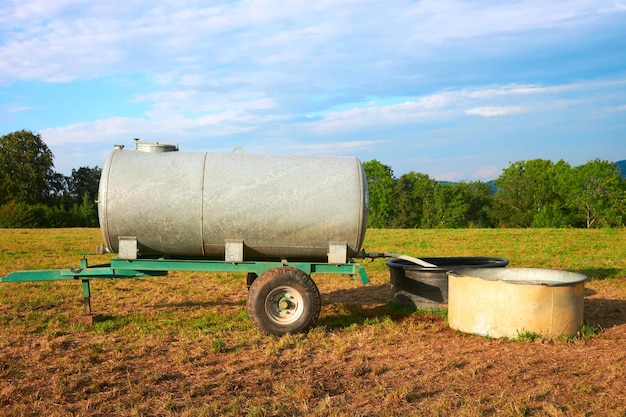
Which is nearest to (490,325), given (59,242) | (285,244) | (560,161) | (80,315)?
(285,244)

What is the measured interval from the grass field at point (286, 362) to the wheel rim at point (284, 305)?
36cm

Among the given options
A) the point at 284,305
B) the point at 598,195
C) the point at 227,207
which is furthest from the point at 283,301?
the point at 598,195

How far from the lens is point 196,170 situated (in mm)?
8242

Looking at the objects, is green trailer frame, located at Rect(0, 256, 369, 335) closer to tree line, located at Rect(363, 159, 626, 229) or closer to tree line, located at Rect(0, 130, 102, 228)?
tree line, located at Rect(0, 130, 102, 228)

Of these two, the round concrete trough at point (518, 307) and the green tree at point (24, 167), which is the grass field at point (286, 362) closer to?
the round concrete trough at point (518, 307)

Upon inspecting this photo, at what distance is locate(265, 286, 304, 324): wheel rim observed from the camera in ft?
26.0

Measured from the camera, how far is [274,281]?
7.84 m

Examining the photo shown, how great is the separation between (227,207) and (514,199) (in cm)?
7072

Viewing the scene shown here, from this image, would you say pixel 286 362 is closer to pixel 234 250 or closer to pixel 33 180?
pixel 234 250

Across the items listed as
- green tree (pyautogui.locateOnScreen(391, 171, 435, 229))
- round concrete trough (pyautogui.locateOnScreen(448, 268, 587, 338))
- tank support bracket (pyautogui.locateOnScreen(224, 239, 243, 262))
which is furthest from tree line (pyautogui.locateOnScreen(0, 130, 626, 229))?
round concrete trough (pyautogui.locateOnScreen(448, 268, 587, 338))

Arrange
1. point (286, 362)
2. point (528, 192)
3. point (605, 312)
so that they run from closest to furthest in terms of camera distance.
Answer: point (286, 362) < point (605, 312) < point (528, 192)

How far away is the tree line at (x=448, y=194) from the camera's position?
60.4m

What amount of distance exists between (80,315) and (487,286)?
20.3ft

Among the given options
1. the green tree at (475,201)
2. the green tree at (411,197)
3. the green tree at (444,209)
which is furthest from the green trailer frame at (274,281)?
the green tree at (475,201)
